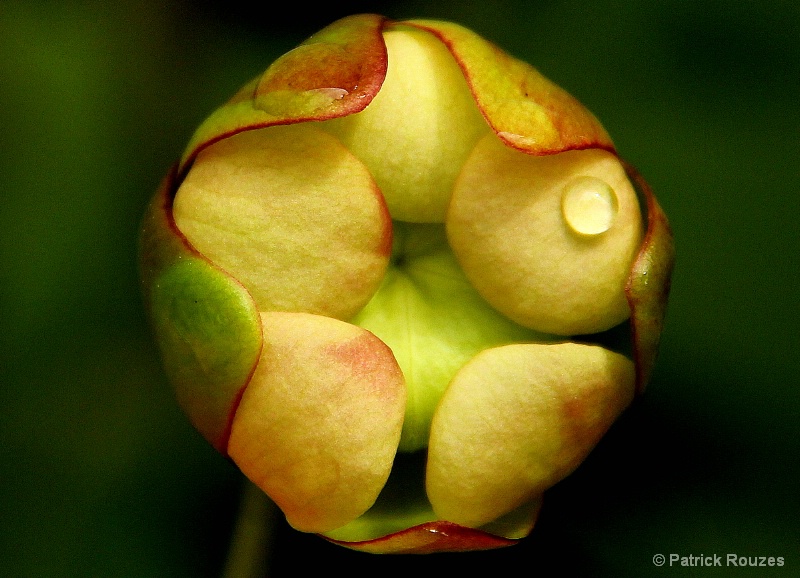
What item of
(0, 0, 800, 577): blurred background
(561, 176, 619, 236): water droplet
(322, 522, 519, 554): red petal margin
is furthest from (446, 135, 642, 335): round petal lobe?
(0, 0, 800, 577): blurred background

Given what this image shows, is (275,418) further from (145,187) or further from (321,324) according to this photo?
→ (145,187)

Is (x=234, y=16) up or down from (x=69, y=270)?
up

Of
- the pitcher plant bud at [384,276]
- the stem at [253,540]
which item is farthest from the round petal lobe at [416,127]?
the stem at [253,540]

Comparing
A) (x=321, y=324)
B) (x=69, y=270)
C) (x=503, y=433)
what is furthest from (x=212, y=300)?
(x=69, y=270)

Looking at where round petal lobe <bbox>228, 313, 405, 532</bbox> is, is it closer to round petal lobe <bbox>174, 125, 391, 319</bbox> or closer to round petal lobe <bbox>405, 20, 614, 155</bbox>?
round petal lobe <bbox>174, 125, 391, 319</bbox>

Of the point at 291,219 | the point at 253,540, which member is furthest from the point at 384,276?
the point at 253,540
